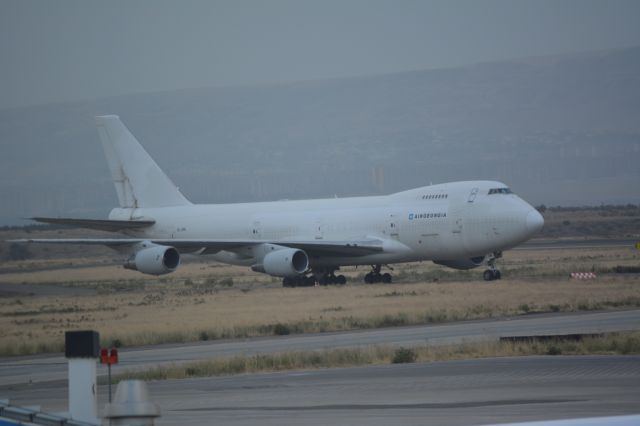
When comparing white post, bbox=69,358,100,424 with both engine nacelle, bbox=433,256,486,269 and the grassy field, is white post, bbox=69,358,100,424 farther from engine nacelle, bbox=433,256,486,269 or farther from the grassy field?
engine nacelle, bbox=433,256,486,269

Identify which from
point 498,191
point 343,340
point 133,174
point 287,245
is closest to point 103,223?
point 133,174

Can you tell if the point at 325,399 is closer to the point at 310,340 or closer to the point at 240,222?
the point at 310,340

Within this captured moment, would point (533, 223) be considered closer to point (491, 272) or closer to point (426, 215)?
point (491, 272)

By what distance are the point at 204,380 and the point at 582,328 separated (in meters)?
10.0

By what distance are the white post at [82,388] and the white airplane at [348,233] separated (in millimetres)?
37231

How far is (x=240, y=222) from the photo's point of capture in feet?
186

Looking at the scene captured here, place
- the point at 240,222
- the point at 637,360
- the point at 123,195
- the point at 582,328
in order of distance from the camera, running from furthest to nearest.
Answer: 1. the point at 123,195
2. the point at 240,222
3. the point at 582,328
4. the point at 637,360

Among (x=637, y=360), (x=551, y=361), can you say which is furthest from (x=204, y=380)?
(x=637, y=360)

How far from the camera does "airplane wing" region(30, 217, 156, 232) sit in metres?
52.7

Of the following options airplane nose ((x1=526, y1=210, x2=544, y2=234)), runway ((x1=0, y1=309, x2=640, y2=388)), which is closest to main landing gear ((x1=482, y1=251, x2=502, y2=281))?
airplane nose ((x1=526, y1=210, x2=544, y2=234))

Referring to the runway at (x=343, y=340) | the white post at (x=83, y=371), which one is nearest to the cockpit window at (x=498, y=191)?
the runway at (x=343, y=340)

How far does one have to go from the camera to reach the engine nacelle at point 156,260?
162 feet

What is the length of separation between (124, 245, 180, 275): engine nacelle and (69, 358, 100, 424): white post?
39535 mm

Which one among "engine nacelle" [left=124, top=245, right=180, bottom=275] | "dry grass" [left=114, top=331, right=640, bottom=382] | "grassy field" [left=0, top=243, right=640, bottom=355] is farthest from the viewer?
"engine nacelle" [left=124, top=245, right=180, bottom=275]
